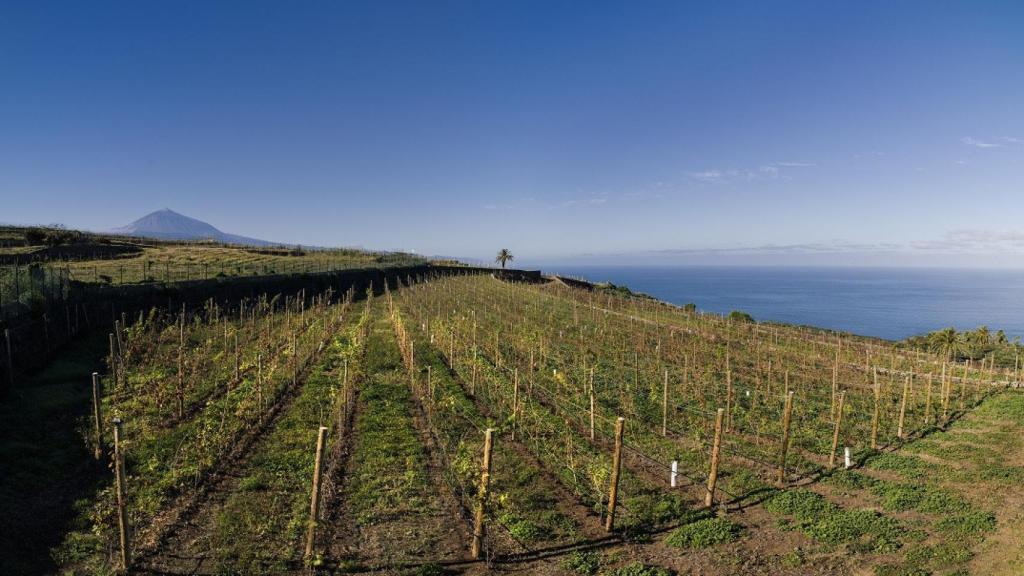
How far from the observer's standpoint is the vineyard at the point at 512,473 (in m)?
7.75

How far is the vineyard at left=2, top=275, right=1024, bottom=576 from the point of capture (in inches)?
305

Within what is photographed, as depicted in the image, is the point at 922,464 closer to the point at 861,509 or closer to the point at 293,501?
the point at 861,509

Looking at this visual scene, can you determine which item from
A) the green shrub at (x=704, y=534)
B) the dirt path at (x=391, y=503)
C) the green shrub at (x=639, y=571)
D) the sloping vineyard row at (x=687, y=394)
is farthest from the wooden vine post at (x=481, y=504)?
the sloping vineyard row at (x=687, y=394)

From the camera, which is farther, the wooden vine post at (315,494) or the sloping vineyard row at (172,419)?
the sloping vineyard row at (172,419)

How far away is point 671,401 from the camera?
16.8 meters

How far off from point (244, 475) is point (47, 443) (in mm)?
5223

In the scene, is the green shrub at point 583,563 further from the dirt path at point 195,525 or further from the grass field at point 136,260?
the grass field at point 136,260

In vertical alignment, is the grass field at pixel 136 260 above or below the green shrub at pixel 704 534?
above

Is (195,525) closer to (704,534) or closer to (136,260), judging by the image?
(704,534)

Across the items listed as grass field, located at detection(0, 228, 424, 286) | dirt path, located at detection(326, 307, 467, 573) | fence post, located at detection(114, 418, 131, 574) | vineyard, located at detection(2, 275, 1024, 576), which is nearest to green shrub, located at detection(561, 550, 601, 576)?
vineyard, located at detection(2, 275, 1024, 576)

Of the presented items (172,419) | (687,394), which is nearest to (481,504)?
(172,419)

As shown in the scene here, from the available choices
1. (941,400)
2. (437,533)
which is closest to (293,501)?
(437,533)

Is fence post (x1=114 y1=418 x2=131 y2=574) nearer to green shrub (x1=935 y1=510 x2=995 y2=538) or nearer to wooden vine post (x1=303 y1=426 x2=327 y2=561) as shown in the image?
wooden vine post (x1=303 y1=426 x2=327 y2=561)

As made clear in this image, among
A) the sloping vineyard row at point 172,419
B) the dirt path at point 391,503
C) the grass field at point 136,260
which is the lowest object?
the dirt path at point 391,503
